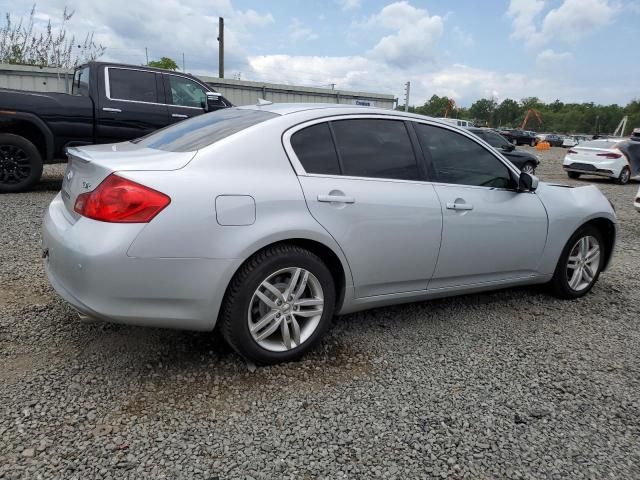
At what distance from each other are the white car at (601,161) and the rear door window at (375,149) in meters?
14.0

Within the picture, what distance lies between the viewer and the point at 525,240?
392 centimetres

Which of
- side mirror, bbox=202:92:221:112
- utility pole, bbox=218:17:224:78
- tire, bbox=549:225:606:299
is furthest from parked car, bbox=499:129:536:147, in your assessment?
tire, bbox=549:225:606:299

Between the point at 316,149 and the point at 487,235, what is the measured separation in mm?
1423

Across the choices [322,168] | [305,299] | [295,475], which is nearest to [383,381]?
[305,299]

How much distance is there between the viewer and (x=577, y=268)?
14.4 feet

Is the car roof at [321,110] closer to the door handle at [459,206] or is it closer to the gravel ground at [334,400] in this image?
the door handle at [459,206]

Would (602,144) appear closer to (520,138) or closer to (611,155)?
(611,155)

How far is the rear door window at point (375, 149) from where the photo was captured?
321 centimetres

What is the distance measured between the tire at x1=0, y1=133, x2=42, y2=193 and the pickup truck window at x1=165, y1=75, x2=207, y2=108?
7.06 ft

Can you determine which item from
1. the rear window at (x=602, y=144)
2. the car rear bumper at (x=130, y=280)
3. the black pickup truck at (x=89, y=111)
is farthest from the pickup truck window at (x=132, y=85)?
the rear window at (x=602, y=144)

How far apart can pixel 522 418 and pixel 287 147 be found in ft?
6.26

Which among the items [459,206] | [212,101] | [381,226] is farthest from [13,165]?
[459,206]

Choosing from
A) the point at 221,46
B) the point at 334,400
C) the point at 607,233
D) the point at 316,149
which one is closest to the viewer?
the point at 334,400

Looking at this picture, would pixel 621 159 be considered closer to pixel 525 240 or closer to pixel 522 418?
pixel 525 240
